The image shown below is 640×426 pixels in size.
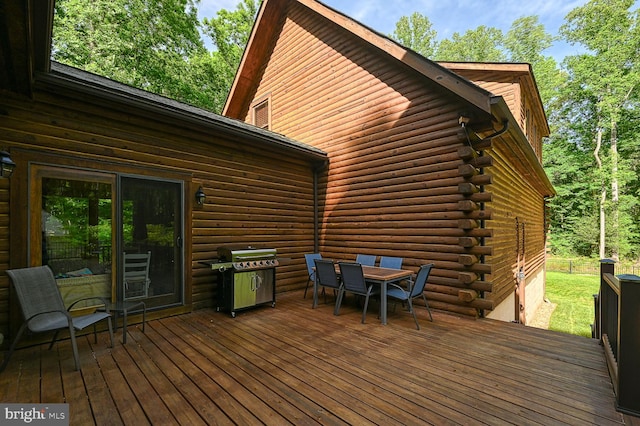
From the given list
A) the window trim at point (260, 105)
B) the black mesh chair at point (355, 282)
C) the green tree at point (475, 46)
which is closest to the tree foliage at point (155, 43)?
the window trim at point (260, 105)

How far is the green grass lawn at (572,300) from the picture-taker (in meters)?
7.53

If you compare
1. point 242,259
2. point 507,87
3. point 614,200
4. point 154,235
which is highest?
point 507,87

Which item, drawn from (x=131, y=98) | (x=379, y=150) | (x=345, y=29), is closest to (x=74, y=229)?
(x=131, y=98)

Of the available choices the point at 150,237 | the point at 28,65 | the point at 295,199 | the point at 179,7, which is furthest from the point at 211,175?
the point at 179,7

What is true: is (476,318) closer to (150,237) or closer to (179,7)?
(150,237)

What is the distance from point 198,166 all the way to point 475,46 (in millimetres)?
20370

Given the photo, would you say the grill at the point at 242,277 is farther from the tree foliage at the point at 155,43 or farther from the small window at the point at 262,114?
the tree foliage at the point at 155,43

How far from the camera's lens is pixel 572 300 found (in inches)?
395

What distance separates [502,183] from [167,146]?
6287 millimetres

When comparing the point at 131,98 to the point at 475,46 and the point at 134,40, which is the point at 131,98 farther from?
the point at 475,46

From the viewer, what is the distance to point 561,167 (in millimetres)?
17453

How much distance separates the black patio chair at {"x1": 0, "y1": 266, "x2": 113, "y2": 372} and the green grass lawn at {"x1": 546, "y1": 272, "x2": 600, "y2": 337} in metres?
8.81

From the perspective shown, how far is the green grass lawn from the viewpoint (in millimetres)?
7531

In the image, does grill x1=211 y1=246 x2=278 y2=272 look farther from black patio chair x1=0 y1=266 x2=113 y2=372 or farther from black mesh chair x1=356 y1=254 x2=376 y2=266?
black mesh chair x1=356 y1=254 x2=376 y2=266
